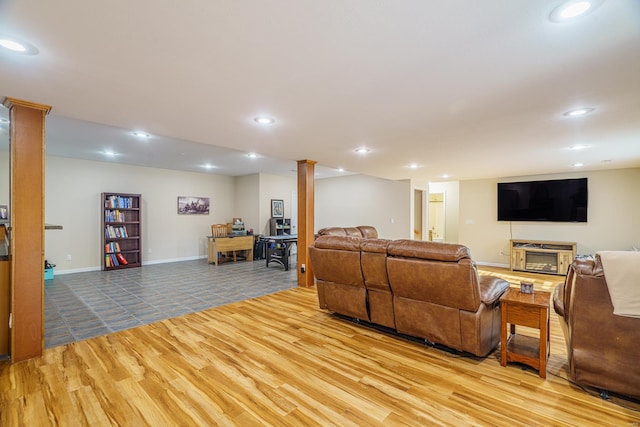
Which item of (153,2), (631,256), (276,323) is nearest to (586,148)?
(631,256)

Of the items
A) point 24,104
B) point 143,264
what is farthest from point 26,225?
point 143,264

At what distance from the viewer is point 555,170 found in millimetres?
6180

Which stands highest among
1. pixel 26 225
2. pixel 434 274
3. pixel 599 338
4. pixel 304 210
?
pixel 304 210

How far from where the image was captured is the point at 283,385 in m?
2.18

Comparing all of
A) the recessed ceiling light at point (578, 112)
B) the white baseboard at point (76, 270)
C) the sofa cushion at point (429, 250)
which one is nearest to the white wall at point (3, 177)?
the white baseboard at point (76, 270)

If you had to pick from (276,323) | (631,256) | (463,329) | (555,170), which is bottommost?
(276,323)

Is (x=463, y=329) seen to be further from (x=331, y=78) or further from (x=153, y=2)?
(x=153, y=2)

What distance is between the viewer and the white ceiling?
1.42 m

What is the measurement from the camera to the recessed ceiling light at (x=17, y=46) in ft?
5.33

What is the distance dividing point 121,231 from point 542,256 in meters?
9.41

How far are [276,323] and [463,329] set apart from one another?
198 centimetres

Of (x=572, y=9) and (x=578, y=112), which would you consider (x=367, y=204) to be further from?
(x=572, y=9)

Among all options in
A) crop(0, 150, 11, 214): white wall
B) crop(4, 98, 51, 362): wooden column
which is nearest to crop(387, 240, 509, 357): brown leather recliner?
crop(4, 98, 51, 362): wooden column

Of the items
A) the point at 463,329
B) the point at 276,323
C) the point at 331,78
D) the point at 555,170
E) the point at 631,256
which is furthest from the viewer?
the point at 555,170
